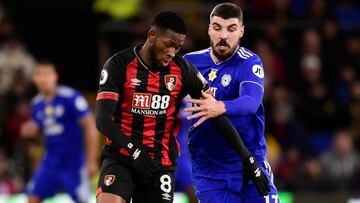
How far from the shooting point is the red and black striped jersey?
7.01m

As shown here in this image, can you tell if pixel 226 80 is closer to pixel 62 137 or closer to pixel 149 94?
pixel 149 94

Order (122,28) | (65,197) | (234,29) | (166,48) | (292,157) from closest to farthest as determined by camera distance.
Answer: (166,48)
(234,29)
(65,197)
(292,157)
(122,28)

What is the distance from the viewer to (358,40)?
15.1 metres

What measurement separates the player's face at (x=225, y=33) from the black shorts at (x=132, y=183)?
1101mm

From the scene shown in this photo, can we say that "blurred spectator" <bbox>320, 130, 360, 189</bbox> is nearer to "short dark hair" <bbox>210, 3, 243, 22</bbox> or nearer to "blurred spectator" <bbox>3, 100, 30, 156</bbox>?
"blurred spectator" <bbox>3, 100, 30, 156</bbox>

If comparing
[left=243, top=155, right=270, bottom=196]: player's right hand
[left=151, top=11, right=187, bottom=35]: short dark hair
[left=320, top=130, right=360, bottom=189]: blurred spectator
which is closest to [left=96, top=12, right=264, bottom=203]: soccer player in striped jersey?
[left=151, top=11, right=187, bottom=35]: short dark hair

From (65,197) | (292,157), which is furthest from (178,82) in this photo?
(292,157)

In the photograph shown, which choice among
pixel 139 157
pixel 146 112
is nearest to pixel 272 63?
pixel 146 112

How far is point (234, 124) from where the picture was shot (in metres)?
7.36

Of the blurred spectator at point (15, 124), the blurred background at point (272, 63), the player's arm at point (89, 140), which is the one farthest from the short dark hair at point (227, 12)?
the blurred spectator at point (15, 124)

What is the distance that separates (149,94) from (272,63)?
797 centimetres

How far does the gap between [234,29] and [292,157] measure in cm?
649

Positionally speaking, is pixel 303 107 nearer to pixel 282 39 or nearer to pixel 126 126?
pixel 282 39

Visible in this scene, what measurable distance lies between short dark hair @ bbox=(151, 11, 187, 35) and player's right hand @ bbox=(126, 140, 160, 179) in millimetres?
908
